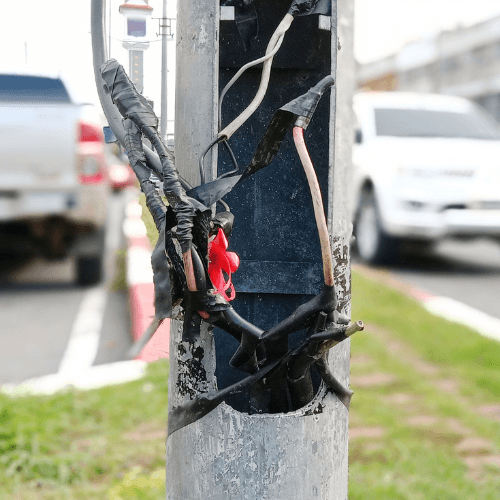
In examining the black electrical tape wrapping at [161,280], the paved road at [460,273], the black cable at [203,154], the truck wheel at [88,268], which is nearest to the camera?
the black electrical tape wrapping at [161,280]

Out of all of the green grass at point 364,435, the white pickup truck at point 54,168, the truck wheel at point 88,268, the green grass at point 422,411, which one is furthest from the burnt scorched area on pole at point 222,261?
the truck wheel at point 88,268

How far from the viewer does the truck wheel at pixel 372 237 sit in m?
6.85

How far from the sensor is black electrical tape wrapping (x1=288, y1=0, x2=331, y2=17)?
1163 mm

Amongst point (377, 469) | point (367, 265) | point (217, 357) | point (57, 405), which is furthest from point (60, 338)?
point (367, 265)

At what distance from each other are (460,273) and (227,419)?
6115mm

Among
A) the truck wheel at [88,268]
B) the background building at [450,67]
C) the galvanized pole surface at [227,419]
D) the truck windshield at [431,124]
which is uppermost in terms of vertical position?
the background building at [450,67]

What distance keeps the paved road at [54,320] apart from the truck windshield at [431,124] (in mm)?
3170

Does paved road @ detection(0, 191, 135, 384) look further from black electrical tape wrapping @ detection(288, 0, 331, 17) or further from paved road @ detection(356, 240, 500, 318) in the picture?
black electrical tape wrapping @ detection(288, 0, 331, 17)

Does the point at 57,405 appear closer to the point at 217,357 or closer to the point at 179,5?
the point at 217,357

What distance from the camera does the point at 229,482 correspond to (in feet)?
3.83

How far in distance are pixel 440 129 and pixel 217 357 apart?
6410 millimetres

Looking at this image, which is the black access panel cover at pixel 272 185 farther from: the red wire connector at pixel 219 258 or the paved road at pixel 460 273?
the paved road at pixel 460 273

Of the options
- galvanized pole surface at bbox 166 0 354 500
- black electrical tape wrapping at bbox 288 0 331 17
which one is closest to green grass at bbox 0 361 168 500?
galvanized pole surface at bbox 166 0 354 500

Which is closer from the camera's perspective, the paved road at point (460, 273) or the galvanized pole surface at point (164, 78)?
the galvanized pole surface at point (164, 78)
